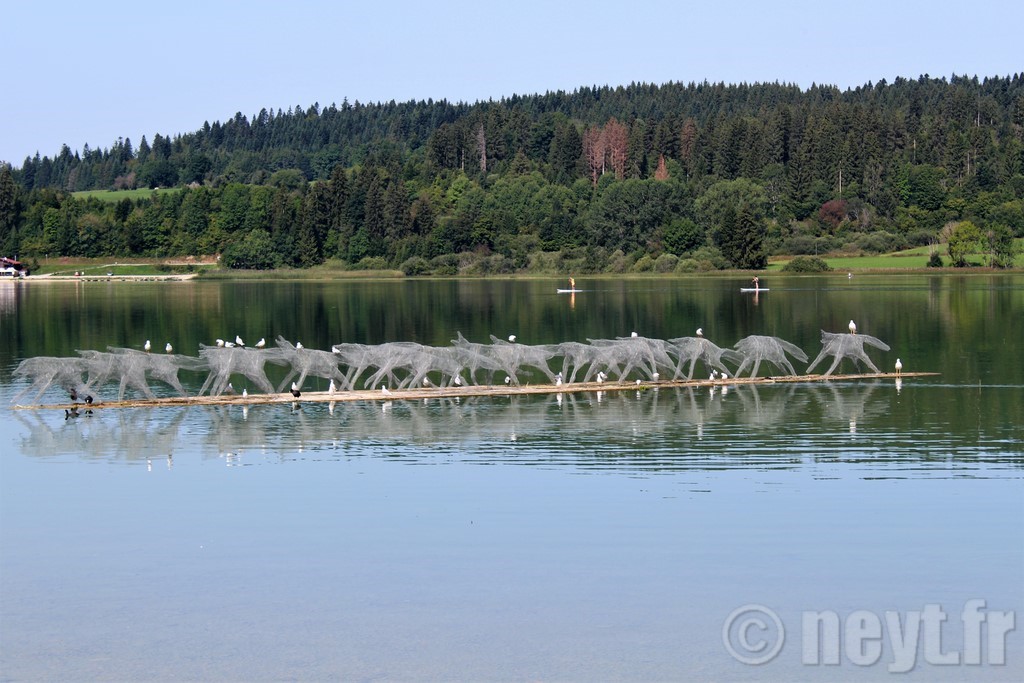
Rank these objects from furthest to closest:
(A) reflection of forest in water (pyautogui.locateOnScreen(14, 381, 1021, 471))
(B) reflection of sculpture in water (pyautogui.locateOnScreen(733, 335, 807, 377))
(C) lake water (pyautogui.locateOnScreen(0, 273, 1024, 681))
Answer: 1. (B) reflection of sculpture in water (pyautogui.locateOnScreen(733, 335, 807, 377))
2. (A) reflection of forest in water (pyautogui.locateOnScreen(14, 381, 1021, 471))
3. (C) lake water (pyautogui.locateOnScreen(0, 273, 1024, 681))

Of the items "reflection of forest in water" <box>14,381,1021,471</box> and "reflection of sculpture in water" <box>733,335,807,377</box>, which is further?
"reflection of sculpture in water" <box>733,335,807,377</box>

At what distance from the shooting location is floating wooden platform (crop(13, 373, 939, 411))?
5250 cm

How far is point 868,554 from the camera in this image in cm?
2808

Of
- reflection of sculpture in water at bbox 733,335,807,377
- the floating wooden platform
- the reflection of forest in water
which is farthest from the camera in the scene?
reflection of sculpture in water at bbox 733,335,807,377

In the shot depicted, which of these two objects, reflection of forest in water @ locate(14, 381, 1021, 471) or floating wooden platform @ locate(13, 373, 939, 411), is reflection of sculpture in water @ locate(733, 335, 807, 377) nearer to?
floating wooden platform @ locate(13, 373, 939, 411)

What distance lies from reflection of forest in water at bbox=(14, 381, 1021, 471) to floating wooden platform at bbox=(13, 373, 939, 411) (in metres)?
0.35

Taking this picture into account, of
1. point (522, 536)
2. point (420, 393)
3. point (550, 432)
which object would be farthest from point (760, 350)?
point (522, 536)

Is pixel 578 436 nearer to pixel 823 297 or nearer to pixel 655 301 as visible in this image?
pixel 655 301

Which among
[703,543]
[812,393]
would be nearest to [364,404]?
[812,393]

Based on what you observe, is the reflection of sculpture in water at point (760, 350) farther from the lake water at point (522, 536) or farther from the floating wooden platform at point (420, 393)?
the lake water at point (522, 536)

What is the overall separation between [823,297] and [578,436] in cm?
9397

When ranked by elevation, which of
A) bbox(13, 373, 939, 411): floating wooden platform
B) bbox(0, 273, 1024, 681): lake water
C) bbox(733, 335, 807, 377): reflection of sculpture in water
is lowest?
bbox(0, 273, 1024, 681): lake water

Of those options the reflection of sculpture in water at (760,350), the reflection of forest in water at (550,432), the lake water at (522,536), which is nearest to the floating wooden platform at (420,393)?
the reflection of forest in water at (550,432)

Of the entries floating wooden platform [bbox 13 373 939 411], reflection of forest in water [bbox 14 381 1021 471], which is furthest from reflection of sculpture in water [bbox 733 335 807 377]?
reflection of forest in water [bbox 14 381 1021 471]
